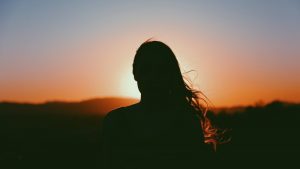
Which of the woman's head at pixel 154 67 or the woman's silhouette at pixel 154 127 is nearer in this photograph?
the woman's silhouette at pixel 154 127

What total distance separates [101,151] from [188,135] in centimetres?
71

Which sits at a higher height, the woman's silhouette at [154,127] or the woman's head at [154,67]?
the woman's head at [154,67]

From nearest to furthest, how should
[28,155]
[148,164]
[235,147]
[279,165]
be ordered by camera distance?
[148,164]
[279,165]
[235,147]
[28,155]

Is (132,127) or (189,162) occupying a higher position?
(132,127)

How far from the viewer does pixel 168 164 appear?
3.62 m

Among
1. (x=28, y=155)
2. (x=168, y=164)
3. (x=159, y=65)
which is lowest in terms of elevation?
(x=28, y=155)

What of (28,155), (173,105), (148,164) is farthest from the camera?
(28,155)

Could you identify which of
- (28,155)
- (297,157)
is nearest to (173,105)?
(297,157)

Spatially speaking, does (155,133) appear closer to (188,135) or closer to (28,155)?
(188,135)

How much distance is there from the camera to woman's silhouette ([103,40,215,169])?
3.66 meters

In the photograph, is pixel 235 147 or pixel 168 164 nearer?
pixel 168 164

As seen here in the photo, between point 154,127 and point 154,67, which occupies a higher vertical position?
point 154,67

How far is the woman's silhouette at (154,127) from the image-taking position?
3.66 metres

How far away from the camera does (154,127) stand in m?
3.86
